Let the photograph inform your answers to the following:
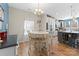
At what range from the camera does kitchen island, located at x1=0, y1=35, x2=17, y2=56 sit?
5.29 ft

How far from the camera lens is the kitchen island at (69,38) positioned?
174cm

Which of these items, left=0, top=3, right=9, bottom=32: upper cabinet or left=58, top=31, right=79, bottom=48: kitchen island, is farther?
left=58, top=31, right=79, bottom=48: kitchen island

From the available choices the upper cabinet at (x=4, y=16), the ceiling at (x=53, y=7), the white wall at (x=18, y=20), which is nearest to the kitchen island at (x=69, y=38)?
the ceiling at (x=53, y=7)

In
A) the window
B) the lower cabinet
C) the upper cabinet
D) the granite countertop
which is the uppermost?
the upper cabinet

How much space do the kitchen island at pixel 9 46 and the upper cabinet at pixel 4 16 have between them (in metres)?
0.17

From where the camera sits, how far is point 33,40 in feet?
5.63

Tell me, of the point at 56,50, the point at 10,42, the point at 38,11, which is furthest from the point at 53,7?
the point at 10,42

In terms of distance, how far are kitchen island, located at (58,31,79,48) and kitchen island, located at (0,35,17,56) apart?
80cm

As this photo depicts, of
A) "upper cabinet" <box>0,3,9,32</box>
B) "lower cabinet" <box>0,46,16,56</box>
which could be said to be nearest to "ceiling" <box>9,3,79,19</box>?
"upper cabinet" <box>0,3,9,32</box>

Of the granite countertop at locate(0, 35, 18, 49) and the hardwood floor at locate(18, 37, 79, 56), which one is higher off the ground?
the granite countertop at locate(0, 35, 18, 49)

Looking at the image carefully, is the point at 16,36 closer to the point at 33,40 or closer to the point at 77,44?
the point at 33,40

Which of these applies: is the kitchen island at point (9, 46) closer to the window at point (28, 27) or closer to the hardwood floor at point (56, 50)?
the hardwood floor at point (56, 50)

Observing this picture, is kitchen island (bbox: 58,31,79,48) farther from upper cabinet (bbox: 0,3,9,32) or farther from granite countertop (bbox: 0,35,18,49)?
upper cabinet (bbox: 0,3,9,32)

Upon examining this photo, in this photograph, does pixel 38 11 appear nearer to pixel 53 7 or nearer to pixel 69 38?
pixel 53 7
